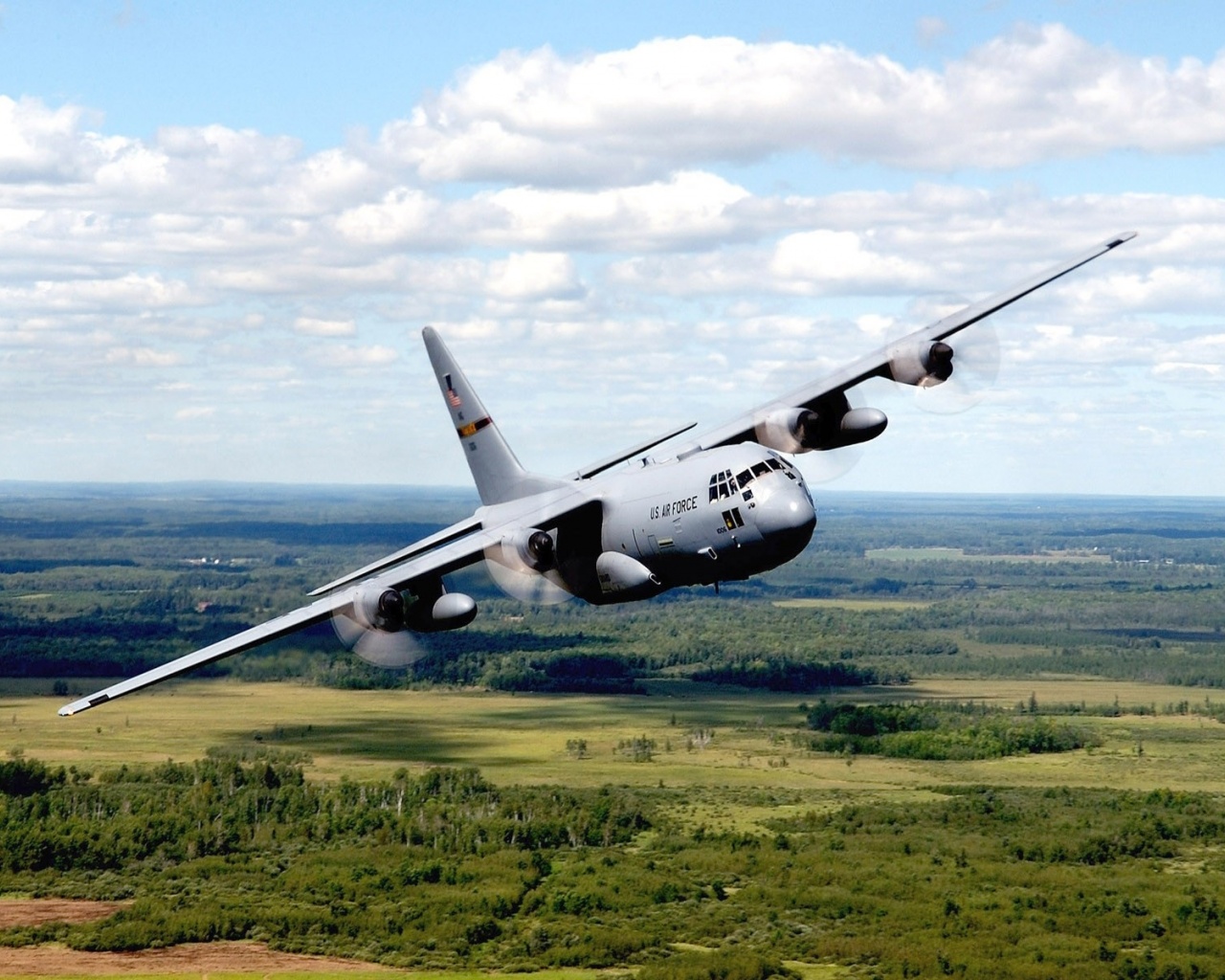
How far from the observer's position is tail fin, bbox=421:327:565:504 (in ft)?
233

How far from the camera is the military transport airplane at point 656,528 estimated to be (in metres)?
54.7

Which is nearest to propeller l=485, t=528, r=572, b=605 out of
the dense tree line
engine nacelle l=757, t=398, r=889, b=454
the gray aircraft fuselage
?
the gray aircraft fuselage

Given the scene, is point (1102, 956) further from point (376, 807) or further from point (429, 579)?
point (429, 579)

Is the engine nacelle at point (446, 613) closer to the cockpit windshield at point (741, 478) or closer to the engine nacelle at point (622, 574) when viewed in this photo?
the engine nacelle at point (622, 574)

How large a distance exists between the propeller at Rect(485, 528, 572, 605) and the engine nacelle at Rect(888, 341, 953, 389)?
49.4ft

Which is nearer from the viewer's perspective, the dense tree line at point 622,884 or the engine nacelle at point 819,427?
the engine nacelle at point 819,427

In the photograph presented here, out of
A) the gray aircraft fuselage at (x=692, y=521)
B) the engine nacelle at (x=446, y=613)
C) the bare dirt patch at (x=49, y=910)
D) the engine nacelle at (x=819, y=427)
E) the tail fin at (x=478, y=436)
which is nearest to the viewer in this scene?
the gray aircraft fuselage at (x=692, y=521)

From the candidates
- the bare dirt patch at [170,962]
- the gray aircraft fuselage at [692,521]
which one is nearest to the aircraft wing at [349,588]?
the gray aircraft fuselage at [692,521]

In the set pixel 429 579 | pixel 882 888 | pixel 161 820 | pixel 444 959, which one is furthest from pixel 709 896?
pixel 429 579

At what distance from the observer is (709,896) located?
545 ft

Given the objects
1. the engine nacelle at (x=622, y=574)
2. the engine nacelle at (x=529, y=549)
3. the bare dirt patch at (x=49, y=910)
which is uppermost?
the engine nacelle at (x=529, y=549)

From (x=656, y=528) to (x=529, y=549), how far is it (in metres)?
4.59

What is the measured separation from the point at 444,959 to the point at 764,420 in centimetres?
9843

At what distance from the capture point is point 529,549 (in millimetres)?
57656
